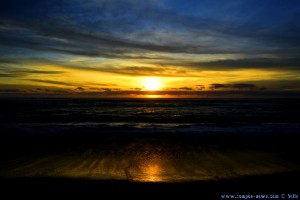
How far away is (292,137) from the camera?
58.4 ft

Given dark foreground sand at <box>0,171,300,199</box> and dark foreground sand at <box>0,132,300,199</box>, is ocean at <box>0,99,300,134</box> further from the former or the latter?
dark foreground sand at <box>0,171,300,199</box>

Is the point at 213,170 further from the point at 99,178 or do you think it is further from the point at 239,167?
the point at 99,178

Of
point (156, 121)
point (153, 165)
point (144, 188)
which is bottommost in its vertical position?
point (156, 121)

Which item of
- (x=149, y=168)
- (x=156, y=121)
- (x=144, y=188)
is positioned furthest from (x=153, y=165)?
(x=156, y=121)

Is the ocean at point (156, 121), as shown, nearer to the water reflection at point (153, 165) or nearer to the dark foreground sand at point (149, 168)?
the dark foreground sand at point (149, 168)

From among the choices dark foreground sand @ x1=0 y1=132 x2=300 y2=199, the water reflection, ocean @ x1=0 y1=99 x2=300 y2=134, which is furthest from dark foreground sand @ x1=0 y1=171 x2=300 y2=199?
ocean @ x1=0 y1=99 x2=300 y2=134

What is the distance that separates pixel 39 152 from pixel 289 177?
10655 mm

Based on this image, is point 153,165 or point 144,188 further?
point 153,165

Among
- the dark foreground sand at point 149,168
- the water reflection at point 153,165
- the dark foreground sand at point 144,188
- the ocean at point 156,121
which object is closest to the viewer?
the dark foreground sand at point 144,188

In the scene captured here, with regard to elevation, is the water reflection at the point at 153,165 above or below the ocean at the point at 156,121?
above

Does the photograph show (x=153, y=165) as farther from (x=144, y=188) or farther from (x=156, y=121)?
(x=156, y=121)

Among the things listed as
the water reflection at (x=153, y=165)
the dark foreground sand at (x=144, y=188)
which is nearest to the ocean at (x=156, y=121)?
the water reflection at (x=153, y=165)

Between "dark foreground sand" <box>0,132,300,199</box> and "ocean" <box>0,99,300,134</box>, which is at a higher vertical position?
"dark foreground sand" <box>0,132,300,199</box>

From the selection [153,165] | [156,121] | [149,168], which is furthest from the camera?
[156,121]
